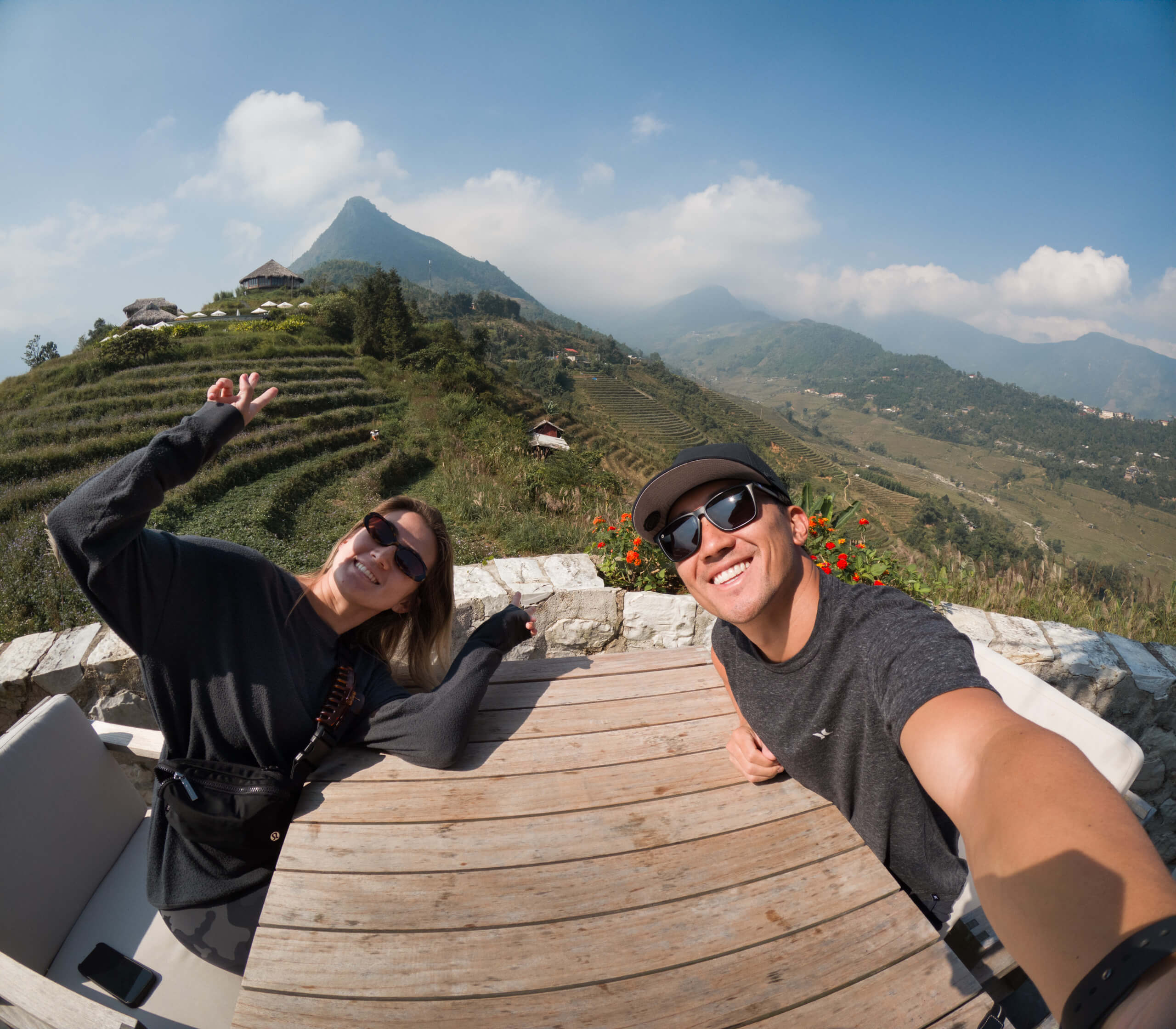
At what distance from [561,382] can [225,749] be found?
67441 millimetres

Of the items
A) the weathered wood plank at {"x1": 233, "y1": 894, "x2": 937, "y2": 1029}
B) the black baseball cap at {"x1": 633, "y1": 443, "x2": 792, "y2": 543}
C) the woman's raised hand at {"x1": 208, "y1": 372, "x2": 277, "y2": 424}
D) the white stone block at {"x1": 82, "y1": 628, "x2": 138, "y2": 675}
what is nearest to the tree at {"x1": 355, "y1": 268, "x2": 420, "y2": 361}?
the white stone block at {"x1": 82, "y1": 628, "x2": 138, "y2": 675}

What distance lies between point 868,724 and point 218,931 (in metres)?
1.78

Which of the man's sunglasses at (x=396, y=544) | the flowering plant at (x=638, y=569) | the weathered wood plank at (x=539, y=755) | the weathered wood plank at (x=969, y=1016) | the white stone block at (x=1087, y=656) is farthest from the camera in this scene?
the flowering plant at (x=638, y=569)

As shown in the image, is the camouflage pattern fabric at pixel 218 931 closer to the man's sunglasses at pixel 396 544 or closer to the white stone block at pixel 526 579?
the man's sunglasses at pixel 396 544

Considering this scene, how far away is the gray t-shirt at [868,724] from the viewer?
113 cm

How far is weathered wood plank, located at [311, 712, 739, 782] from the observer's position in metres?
1.41

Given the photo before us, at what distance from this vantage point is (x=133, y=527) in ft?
4.11

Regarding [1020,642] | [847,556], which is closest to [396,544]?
[847,556]

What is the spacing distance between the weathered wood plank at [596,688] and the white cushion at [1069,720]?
85 centimetres

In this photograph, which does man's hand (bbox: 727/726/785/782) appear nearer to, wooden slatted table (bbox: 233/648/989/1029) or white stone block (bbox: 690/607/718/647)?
wooden slatted table (bbox: 233/648/989/1029)

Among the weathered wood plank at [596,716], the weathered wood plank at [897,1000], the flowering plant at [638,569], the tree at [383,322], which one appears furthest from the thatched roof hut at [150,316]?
the weathered wood plank at [897,1000]

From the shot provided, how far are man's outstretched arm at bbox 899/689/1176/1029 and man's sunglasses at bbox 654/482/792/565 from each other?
1.98ft

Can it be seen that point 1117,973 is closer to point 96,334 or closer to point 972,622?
point 972,622

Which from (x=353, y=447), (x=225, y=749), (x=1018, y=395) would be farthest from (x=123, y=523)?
(x=1018, y=395)
